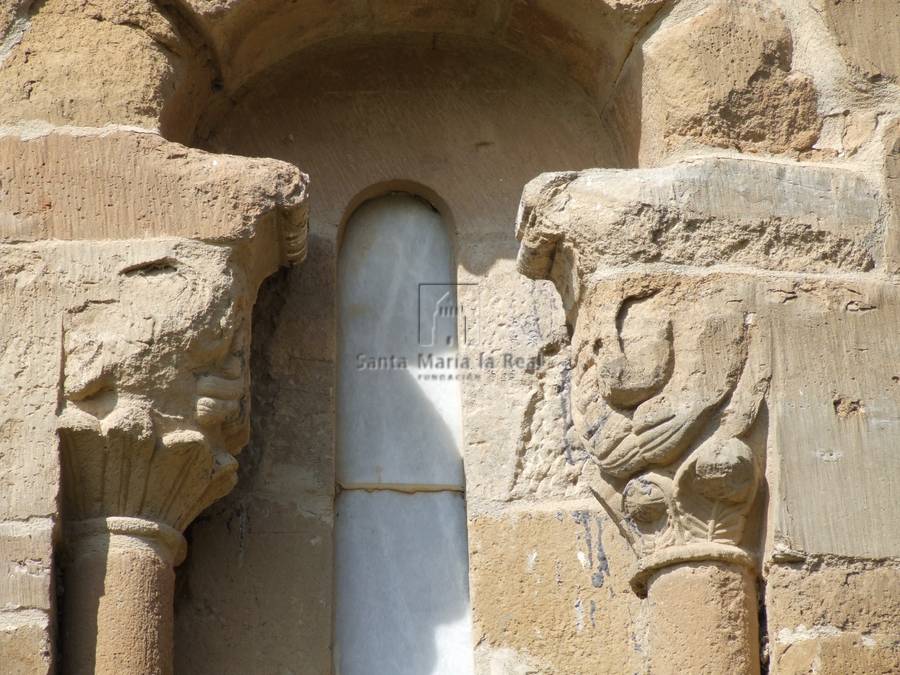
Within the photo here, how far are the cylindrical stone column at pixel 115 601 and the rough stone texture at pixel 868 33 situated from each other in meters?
1.88

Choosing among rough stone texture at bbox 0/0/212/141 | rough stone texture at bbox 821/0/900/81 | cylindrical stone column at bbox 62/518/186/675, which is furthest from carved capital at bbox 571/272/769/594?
rough stone texture at bbox 0/0/212/141

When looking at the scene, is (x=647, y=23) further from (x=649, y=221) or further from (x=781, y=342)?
(x=781, y=342)

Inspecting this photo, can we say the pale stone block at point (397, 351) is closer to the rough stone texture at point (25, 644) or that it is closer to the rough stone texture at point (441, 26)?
the rough stone texture at point (441, 26)

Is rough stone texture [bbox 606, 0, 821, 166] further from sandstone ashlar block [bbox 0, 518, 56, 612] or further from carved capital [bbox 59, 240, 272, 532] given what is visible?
sandstone ashlar block [bbox 0, 518, 56, 612]

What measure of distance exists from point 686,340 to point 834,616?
2.06ft

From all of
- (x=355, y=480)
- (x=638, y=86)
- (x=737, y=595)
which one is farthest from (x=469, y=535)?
(x=638, y=86)

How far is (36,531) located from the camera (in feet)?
12.1

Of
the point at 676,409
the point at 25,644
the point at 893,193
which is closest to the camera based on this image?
the point at 25,644

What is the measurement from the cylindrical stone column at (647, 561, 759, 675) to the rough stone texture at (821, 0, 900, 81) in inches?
48.4

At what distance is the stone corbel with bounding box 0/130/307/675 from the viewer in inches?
148

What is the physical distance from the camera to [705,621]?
365cm

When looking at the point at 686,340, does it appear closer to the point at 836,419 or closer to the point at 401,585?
the point at 836,419

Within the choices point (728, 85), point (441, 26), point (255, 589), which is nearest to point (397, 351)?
point (255, 589)

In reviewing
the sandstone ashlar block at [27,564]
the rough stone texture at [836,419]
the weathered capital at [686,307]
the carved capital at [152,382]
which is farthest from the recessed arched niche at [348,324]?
the rough stone texture at [836,419]
